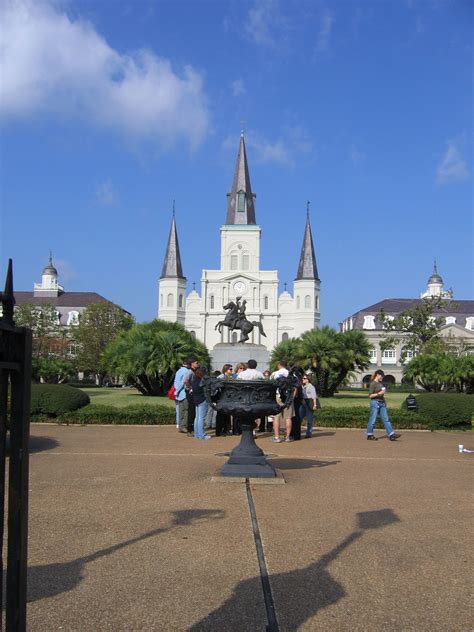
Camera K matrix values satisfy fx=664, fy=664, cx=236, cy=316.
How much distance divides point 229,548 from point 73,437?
9.33 metres

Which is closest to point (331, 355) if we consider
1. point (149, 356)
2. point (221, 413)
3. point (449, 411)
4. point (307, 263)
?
point (149, 356)

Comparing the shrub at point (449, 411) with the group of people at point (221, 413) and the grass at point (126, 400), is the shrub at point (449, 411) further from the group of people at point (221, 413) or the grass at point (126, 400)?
the grass at point (126, 400)

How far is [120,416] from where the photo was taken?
58.6ft

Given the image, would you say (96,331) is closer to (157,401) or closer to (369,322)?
(157,401)

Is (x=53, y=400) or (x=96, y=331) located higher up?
(x=96, y=331)

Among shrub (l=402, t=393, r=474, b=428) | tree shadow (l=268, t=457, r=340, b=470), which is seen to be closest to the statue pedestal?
tree shadow (l=268, t=457, r=340, b=470)

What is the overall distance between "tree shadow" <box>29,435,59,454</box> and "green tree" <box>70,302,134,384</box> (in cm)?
4613

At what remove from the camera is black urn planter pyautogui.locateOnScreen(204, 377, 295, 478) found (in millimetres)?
9242

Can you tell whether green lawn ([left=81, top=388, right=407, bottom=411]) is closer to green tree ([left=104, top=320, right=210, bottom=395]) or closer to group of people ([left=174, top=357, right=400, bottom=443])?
green tree ([left=104, top=320, right=210, bottom=395])

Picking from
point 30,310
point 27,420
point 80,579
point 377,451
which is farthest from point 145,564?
point 30,310

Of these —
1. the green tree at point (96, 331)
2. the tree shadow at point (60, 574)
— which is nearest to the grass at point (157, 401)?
the tree shadow at point (60, 574)

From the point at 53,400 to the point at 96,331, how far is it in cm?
4350

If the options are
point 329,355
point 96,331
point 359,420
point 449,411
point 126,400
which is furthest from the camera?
point 96,331

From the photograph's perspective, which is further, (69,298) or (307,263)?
(69,298)
